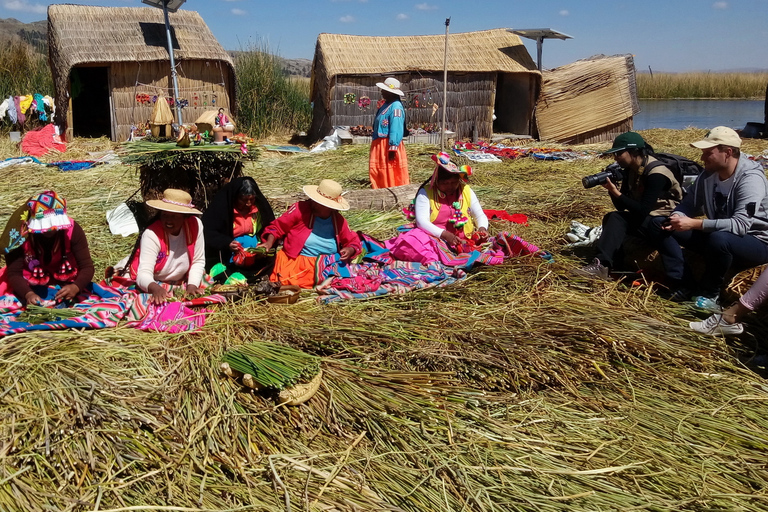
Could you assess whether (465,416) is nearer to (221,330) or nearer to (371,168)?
(221,330)

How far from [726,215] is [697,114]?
2070 centimetres

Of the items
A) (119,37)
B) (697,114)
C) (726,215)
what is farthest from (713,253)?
(697,114)

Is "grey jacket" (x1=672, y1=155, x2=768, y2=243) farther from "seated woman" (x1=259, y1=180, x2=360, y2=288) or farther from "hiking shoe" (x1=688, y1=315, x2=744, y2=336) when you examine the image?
"seated woman" (x1=259, y1=180, x2=360, y2=288)

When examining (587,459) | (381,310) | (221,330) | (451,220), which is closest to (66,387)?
(221,330)

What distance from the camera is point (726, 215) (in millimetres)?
3916

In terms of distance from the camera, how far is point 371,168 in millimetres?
7535

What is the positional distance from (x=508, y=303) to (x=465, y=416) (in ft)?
4.37

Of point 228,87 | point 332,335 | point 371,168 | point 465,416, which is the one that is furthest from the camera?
point 228,87

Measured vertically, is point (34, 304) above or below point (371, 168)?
below

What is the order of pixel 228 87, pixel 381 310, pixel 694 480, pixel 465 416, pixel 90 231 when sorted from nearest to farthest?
pixel 694 480 → pixel 465 416 → pixel 381 310 → pixel 90 231 → pixel 228 87

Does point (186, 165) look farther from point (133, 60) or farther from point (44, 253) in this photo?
point (133, 60)

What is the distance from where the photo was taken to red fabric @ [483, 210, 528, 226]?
6090 millimetres

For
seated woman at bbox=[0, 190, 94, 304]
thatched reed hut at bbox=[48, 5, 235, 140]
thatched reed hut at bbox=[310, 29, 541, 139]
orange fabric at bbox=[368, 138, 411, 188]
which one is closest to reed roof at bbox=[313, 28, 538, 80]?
thatched reed hut at bbox=[310, 29, 541, 139]

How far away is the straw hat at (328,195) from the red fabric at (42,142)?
8.06 meters
